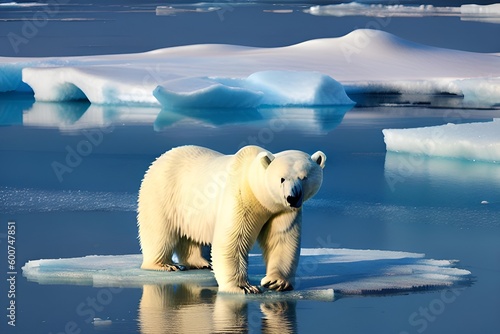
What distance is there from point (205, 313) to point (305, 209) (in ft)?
9.28

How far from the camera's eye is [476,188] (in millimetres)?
8445

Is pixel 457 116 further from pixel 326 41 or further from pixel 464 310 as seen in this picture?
pixel 464 310

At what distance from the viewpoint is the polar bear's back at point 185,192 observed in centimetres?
545

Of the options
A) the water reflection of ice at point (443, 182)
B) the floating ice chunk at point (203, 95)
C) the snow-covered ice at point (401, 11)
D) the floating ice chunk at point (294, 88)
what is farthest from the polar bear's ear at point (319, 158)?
the snow-covered ice at point (401, 11)

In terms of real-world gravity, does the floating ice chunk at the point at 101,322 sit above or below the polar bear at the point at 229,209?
below

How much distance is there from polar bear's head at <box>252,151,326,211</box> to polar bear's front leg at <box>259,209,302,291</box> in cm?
11

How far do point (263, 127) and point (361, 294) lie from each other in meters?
7.26

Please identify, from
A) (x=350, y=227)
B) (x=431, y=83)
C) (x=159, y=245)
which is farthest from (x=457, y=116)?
(x=159, y=245)

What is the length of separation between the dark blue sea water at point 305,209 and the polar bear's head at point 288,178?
44 cm

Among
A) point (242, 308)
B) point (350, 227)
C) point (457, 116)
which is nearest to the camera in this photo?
point (242, 308)

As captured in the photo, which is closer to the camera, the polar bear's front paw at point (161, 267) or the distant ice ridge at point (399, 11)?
the polar bear's front paw at point (161, 267)

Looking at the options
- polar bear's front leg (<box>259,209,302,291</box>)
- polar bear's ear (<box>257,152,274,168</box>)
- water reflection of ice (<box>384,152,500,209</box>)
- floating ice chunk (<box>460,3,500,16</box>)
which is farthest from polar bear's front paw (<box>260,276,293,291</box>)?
floating ice chunk (<box>460,3,500,16</box>)

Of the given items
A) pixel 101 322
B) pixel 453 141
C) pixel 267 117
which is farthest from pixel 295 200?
pixel 267 117

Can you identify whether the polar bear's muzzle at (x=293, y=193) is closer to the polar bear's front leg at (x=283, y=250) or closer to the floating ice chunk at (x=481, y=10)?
the polar bear's front leg at (x=283, y=250)
